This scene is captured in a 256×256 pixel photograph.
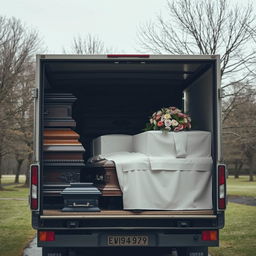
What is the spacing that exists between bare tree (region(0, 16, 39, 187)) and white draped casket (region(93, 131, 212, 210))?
73.3 feet

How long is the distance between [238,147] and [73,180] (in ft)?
161

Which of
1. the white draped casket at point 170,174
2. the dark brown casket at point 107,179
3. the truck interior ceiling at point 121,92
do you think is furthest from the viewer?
→ the truck interior ceiling at point 121,92

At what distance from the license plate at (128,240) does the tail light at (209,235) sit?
681mm

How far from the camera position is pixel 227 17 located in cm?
2698

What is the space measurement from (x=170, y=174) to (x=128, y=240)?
3.08 ft

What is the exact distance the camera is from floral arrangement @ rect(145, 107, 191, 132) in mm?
8273

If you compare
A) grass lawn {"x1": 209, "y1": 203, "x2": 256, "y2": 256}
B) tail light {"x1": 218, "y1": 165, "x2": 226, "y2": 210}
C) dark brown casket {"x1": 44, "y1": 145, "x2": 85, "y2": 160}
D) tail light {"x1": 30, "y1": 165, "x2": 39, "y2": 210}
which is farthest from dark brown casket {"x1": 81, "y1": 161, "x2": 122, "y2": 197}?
grass lawn {"x1": 209, "y1": 203, "x2": 256, "y2": 256}

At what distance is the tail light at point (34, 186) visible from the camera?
24.9 feet

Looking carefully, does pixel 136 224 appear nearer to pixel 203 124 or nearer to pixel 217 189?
pixel 217 189

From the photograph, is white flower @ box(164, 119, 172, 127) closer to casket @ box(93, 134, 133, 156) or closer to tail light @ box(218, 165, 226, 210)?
tail light @ box(218, 165, 226, 210)

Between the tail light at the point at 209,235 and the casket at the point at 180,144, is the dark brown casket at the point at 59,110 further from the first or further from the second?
the tail light at the point at 209,235

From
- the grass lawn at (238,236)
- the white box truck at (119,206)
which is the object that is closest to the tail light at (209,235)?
the white box truck at (119,206)

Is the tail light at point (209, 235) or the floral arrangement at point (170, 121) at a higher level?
the floral arrangement at point (170, 121)

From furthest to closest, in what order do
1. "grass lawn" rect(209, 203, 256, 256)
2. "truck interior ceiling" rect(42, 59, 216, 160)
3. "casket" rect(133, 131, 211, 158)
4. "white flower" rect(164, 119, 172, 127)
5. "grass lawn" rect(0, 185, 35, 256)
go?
"grass lawn" rect(0, 185, 35, 256) < "grass lawn" rect(209, 203, 256, 256) < "truck interior ceiling" rect(42, 59, 216, 160) < "white flower" rect(164, 119, 172, 127) < "casket" rect(133, 131, 211, 158)
